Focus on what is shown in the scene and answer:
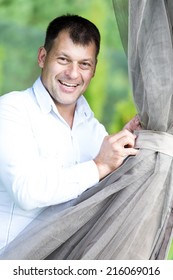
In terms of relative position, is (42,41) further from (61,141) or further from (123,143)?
(123,143)

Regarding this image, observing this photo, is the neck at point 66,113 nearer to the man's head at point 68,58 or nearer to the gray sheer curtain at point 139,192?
the man's head at point 68,58

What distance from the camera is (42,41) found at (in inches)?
199

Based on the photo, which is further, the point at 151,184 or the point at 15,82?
the point at 15,82

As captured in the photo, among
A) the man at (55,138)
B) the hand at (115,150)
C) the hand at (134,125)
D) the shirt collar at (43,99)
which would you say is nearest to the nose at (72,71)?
the man at (55,138)

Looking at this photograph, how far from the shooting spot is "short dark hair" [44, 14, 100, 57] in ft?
7.47

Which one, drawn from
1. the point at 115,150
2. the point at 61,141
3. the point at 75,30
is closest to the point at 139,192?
the point at 115,150

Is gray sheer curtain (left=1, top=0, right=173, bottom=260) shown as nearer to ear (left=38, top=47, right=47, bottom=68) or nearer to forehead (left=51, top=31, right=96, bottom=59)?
forehead (left=51, top=31, right=96, bottom=59)

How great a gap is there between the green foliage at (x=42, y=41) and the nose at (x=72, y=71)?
8.43ft

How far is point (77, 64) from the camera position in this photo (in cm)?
229

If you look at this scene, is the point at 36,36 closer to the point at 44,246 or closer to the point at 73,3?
the point at 73,3

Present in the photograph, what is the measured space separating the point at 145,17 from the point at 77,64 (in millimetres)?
418

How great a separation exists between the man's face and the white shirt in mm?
48

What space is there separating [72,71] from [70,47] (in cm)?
8
